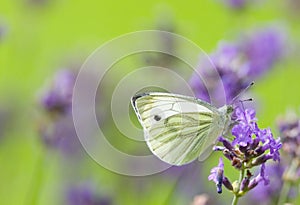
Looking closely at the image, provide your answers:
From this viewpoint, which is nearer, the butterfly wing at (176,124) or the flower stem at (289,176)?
the butterfly wing at (176,124)

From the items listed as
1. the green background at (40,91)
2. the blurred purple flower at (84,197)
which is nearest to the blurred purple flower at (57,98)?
the green background at (40,91)

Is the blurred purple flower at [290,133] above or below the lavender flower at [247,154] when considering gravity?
above

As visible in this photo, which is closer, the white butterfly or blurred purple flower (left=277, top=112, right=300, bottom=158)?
the white butterfly

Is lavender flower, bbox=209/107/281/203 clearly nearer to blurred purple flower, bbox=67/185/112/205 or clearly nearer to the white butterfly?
the white butterfly

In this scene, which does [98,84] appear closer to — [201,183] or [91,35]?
[201,183]

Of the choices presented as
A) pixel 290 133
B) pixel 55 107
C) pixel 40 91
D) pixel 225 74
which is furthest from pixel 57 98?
pixel 290 133

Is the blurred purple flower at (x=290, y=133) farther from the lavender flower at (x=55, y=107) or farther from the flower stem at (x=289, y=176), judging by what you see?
the lavender flower at (x=55, y=107)

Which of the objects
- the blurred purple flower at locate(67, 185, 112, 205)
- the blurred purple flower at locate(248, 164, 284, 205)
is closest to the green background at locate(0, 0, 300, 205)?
the blurred purple flower at locate(67, 185, 112, 205)
